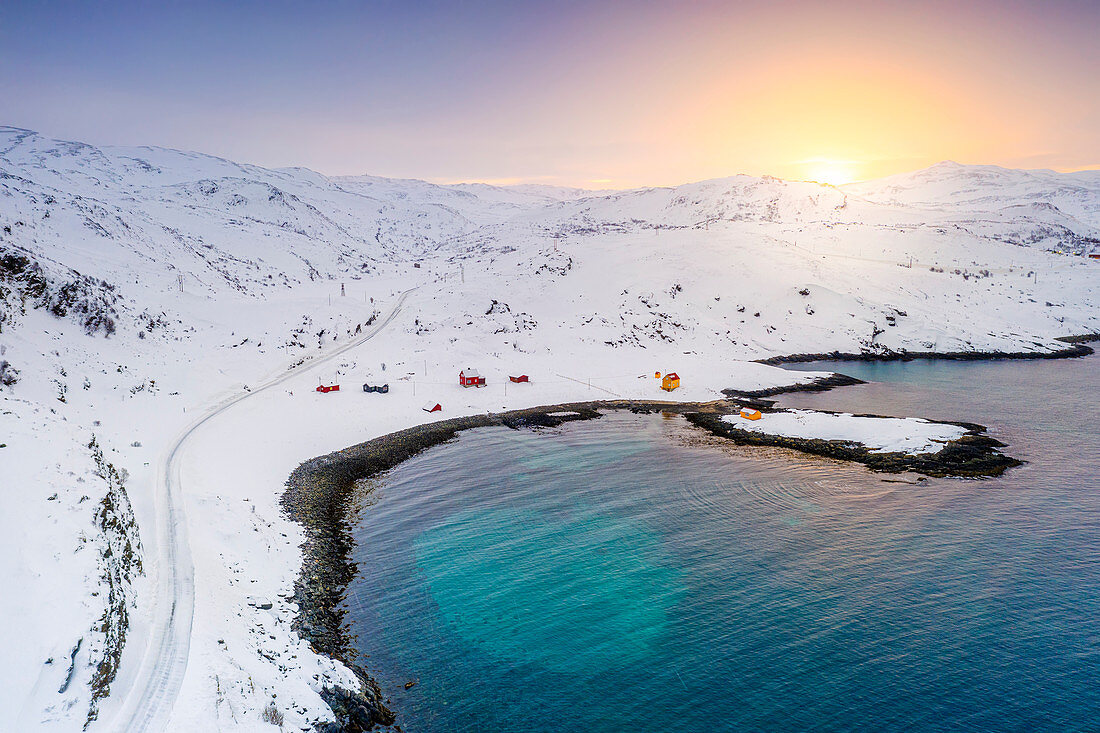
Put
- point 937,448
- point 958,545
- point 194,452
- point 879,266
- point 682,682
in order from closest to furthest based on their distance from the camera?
point 682,682, point 958,545, point 194,452, point 937,448, point 879,266

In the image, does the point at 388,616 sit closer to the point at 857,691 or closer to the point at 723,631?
the point at 723,631

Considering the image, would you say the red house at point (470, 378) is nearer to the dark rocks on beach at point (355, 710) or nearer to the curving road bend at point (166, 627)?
the curving road bend at point (166, 627)

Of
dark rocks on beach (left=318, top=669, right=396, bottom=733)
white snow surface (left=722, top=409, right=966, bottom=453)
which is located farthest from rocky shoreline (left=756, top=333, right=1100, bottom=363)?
dark rocks on beach (left=318, top=669, right=396, bottom=733)

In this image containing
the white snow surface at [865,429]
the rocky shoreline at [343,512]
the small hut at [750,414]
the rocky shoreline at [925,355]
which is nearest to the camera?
the rocky shoreline at [343,512]

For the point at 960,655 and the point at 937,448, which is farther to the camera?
the point at 937,448

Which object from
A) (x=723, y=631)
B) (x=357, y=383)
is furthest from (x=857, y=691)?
(x=357, y=383)

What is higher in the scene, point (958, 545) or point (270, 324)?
point (270, 324)

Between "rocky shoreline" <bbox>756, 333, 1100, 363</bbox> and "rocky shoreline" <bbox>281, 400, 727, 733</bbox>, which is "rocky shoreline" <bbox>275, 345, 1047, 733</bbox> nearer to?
"rocky shoreline" <bbox>281, 400, 727, 733</bbox>

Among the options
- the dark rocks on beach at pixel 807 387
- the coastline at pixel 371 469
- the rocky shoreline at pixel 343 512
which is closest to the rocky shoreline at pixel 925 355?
the dark rocks on beach at pixel 807 387
